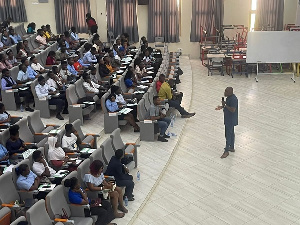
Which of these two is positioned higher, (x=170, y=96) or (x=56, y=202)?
(x=170, y=96)

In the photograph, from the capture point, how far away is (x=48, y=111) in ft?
39.0

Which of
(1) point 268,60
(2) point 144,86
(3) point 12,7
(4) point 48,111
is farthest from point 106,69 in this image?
(3) point 12,7

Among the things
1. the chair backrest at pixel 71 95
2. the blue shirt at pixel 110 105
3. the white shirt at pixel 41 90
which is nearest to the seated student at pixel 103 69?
the chair backrest at pixel 71 95

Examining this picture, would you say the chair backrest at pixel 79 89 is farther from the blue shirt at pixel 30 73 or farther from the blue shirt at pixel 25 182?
the blue shirt at pixel 25 182

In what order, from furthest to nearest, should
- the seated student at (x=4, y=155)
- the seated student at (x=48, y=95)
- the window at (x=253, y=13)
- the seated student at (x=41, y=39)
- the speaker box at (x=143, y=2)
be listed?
the speaker box at (x=143, y=2)
the window at (x=253, y=13)
the seated student at (x=41, y=39)
the seated student at (x=48, y=95)
the seated student at (x=4, y=155)

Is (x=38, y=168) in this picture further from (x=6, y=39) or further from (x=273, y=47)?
(x=273, y=47)

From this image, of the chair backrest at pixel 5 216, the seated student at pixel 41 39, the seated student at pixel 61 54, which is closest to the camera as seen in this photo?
the chair backrest at pixel 5 216

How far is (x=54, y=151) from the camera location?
878 centimetres

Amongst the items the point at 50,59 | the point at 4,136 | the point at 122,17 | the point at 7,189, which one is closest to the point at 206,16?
the point at 122,17

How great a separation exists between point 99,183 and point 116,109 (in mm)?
3455

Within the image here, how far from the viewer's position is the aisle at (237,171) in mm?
8484

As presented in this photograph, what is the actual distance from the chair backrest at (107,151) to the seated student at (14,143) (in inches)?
57.1

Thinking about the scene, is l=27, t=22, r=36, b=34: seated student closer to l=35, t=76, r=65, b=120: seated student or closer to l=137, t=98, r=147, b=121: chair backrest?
l=35, t=76, r=65, b=120: seated student

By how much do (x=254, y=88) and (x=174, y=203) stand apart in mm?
7401
